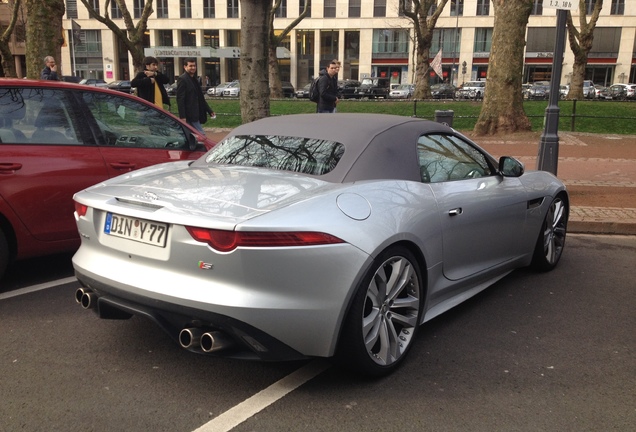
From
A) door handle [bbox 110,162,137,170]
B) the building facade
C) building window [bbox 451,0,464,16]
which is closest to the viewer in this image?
door handle [bbox 110,162,137,170]

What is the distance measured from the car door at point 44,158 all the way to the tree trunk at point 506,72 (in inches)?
538

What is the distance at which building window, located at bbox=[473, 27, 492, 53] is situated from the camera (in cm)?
6619

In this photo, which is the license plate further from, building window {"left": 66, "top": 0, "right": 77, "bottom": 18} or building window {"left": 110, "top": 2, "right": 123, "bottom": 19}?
building window {"left": 66, "top": 0, "right": 77, "bottom": 18}

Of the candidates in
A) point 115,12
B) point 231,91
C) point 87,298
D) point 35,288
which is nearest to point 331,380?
point 87,298

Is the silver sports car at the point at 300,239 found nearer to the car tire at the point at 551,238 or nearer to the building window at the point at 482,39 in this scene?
the car tire at the point at 551,238

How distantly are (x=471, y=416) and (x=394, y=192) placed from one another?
1310mm

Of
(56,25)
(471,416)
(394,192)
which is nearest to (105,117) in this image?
(394,192)

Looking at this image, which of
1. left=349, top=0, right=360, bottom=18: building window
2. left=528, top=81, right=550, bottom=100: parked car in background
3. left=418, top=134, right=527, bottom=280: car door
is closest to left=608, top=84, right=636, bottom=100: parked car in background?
left=528, top=81, right=550, bottom=100: parked car in background

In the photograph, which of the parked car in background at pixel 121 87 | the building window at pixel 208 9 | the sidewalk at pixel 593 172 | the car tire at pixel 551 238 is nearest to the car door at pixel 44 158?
the car tire at pixel 551 238

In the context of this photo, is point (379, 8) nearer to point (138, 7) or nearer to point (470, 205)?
point (138, 7)

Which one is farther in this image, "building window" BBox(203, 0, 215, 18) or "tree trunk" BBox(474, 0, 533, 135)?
"building window" BBox(203, 0, 215, 18)

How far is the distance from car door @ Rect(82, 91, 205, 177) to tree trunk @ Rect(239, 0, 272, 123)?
3608 mm

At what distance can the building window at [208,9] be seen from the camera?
68812 millimetres

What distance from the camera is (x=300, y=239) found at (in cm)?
295
